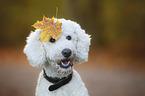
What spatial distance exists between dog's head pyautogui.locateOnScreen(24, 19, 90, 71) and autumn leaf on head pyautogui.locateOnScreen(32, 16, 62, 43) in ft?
0.16

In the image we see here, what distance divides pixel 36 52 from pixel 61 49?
0.79 ft

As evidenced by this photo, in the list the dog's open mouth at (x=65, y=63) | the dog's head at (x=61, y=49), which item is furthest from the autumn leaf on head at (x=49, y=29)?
the dog's open mouth at (x=65, y=63)

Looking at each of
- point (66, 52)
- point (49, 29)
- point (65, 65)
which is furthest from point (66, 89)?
point (49, 29)

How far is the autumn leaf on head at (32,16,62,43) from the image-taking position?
2031mm

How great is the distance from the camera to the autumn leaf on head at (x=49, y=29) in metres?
2.03

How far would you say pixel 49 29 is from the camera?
2.05 m

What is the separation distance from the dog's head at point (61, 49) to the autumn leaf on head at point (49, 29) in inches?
1.9

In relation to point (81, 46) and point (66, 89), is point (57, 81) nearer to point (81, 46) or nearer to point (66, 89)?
point (66, 89)

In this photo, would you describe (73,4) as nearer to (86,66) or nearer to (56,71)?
(86,66)

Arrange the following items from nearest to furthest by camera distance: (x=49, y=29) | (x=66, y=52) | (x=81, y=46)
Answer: (x=66, y=52), (x=49, y=29), (x=81, y=46)

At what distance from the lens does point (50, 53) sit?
204cm

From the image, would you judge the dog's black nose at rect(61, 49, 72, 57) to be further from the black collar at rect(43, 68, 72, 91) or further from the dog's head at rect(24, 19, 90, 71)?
the black collar at rect(43, 68, 72, 91)

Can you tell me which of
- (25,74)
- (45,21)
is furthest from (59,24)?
(25,74)

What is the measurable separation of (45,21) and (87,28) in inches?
168
